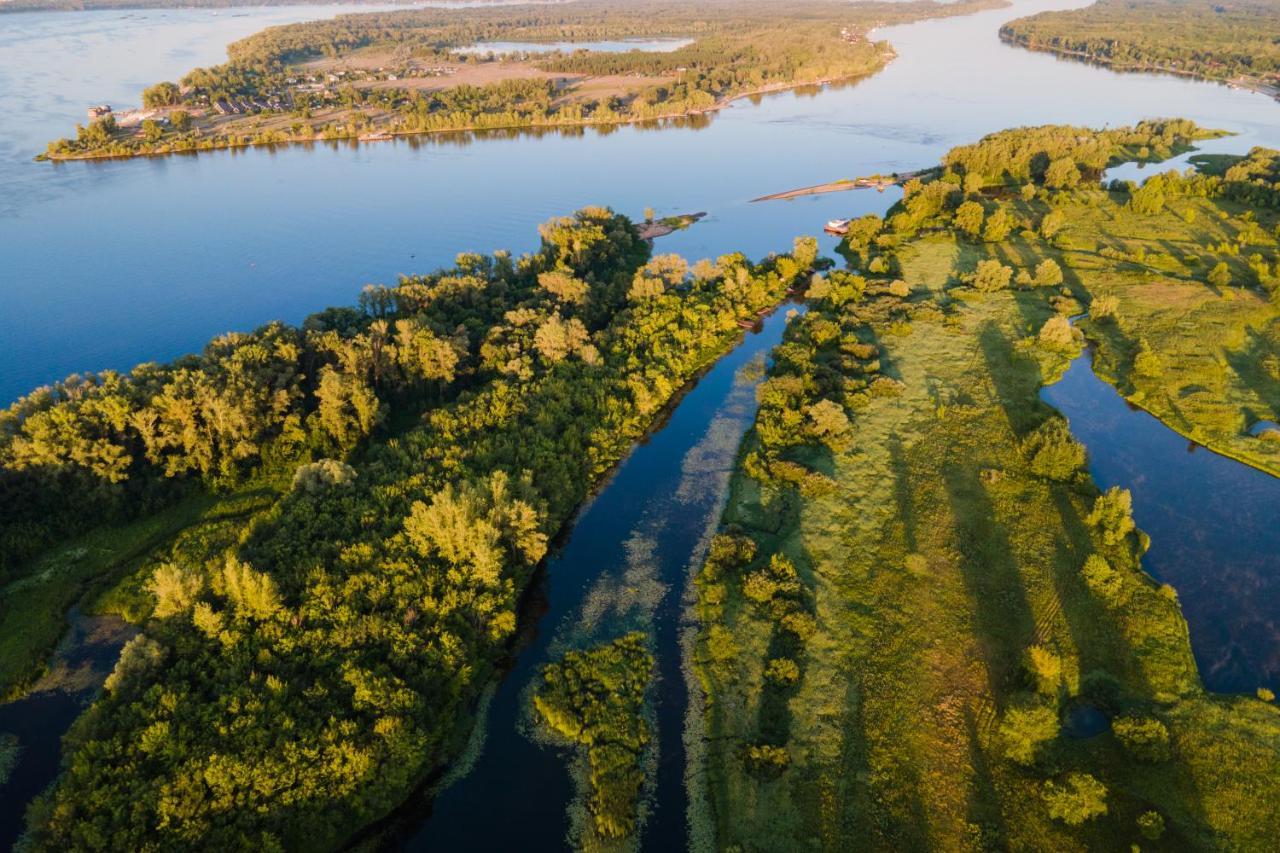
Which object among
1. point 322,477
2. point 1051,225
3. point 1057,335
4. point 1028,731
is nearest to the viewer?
point 1028,731

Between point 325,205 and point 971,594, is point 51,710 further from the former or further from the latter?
point 325,205

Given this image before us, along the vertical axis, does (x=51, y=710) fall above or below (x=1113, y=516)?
below

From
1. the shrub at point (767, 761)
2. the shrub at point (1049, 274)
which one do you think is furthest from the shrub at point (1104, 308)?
the shrub at point (767, 761)

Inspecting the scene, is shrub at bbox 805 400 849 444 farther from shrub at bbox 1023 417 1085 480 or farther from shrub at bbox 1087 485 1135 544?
shrub at bbox 1087 485 1135 544

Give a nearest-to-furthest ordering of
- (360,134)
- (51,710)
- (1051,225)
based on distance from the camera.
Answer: (51,710) → (1051,225) → (360,134)

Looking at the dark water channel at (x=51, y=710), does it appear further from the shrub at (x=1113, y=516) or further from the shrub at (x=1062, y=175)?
the shrub at (x=1062, y=175)

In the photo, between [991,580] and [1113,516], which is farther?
[1113,516]

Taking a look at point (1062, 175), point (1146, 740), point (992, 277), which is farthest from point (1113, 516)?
point (1062, 175)
